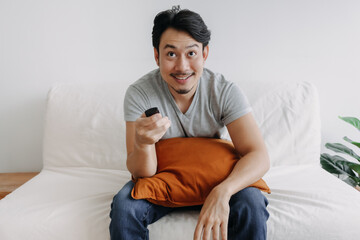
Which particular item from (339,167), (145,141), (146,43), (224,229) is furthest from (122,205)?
(339,167)

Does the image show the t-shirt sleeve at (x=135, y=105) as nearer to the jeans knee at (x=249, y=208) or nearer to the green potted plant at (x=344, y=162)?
the jeans knee at (x=249, y=208)

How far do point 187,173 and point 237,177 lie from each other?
17 centimetres

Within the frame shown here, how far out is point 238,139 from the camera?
115 centimetres

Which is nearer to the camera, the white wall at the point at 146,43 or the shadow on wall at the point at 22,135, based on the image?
the white wall at the point at 146,43

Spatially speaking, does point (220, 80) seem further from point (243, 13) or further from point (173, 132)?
point (243, 13)

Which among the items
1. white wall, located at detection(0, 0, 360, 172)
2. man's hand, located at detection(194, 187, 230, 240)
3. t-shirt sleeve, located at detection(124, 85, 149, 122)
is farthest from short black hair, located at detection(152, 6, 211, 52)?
white wall, located at detection(0, 0, 360, 172)

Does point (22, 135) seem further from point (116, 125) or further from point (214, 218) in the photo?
point (214, 218)

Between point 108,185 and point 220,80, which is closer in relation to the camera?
point 220,80

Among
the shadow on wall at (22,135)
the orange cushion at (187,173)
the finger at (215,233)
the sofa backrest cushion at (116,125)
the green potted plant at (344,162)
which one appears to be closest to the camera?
the finger at (215,233)

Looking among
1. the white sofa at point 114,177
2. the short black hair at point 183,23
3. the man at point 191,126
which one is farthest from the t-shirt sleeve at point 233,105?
the white sofa at point 114,177

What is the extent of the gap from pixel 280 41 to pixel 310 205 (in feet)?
3.53

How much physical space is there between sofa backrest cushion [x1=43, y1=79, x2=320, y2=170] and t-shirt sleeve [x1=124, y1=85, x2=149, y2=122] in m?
0.41

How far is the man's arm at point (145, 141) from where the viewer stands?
932 millimetres

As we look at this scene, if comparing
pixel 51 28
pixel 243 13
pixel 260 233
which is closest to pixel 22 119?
pixel 51 28
